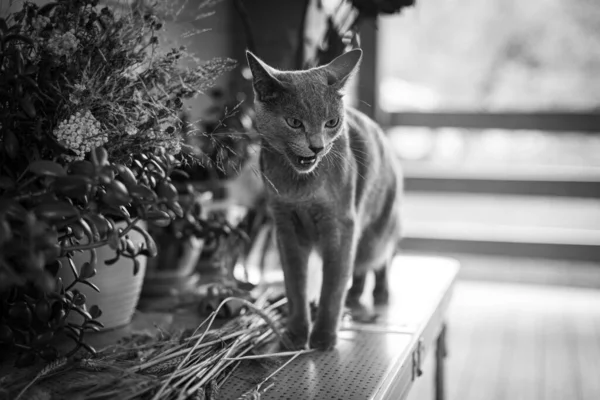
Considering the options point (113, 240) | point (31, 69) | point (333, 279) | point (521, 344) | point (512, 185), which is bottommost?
point (521, 344)

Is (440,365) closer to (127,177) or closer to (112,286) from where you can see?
(112,286)

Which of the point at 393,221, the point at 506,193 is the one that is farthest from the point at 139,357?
the point at 506,193

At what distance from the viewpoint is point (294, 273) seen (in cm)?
127

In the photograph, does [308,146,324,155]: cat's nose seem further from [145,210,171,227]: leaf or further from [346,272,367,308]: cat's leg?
[346,272,367,308]: cat's leg

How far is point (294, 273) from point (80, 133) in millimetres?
509

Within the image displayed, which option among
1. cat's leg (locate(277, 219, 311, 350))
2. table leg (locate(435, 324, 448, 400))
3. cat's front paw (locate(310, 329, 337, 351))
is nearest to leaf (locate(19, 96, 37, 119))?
cat's leg (locate(277, 219, 311, 350))

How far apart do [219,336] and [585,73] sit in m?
4.50

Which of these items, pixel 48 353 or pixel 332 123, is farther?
pixel 332 123

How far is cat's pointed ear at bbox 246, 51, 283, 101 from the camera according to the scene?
3.44 feet

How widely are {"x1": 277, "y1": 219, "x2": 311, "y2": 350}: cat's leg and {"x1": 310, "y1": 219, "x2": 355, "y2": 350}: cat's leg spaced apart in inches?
1.2

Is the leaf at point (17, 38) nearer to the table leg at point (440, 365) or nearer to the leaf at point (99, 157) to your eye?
the leaf at point (99, 157)

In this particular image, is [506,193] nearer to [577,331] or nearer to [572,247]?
[572,247]

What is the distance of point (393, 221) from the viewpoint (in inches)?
60.9

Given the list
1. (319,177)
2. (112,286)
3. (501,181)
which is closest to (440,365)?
(319,177)
